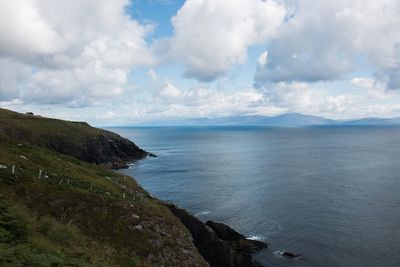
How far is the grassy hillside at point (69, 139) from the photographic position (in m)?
133

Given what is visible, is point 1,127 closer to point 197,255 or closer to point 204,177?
point 204,177

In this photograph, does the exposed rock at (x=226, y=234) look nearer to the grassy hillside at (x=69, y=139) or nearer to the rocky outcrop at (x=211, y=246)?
the rocky outcrop at (x=211, y=246)

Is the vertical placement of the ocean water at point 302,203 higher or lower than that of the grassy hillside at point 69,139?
lower

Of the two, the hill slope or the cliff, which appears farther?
the hill slope

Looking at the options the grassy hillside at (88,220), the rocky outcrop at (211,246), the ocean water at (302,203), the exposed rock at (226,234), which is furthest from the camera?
the exposed rock at (226,234)

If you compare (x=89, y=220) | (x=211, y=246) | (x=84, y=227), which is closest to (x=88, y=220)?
(x=89, y=220)

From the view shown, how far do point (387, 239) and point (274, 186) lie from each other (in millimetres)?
49507

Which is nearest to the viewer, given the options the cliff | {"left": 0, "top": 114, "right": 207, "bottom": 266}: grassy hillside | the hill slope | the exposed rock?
the cliff

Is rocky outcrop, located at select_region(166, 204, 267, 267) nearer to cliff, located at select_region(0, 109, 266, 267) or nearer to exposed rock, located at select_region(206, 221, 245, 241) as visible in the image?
cliff, located at select_region(0, 109, 266, 267)

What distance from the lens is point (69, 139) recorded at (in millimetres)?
154875

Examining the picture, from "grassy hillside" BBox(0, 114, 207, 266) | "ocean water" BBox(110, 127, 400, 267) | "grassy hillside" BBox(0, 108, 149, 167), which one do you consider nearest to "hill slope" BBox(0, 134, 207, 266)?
"grassy hillside" BBox(0, 114, 207, 266)

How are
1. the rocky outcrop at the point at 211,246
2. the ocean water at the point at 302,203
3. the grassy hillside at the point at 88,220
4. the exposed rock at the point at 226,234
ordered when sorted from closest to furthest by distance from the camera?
the grassy hillside at the point at 88,220
the rocky outcrop at the point at 211,246
the ocean water at the point at 302,203
the exposed rock at the point at 226,234

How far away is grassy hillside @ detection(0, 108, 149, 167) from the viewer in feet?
437

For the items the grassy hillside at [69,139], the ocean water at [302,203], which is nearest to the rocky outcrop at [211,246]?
the ocean water at [302,203]
